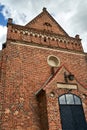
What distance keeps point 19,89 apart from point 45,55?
430cm

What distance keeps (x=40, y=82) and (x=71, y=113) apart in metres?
3.43

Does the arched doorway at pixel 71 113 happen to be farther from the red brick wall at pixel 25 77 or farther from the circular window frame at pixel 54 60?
the circular window frame at pixel 54 60

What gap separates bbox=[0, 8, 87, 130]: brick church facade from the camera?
1120cm

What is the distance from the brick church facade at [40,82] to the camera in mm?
11195

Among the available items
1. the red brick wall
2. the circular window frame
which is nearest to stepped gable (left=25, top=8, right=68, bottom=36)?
the red brick wall

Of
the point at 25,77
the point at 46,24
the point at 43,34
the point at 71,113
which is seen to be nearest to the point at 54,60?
the point at 43,34

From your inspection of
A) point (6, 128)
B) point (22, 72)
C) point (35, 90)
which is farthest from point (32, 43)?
point (6, 128)

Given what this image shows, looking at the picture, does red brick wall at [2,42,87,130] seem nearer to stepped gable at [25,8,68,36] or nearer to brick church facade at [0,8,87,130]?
brick church facade at [0,8,87,130]

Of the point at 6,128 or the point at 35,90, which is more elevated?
the point at 35,90

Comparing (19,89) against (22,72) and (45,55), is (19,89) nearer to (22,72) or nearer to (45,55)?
(22,72)

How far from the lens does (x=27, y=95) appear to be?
12.5 meters

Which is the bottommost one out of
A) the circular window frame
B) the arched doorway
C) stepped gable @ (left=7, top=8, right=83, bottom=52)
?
the arched doorway

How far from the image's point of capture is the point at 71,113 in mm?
11555

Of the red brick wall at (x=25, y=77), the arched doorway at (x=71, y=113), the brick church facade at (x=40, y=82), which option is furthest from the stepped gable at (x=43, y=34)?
the arched doorway at (x=71, y=113)
